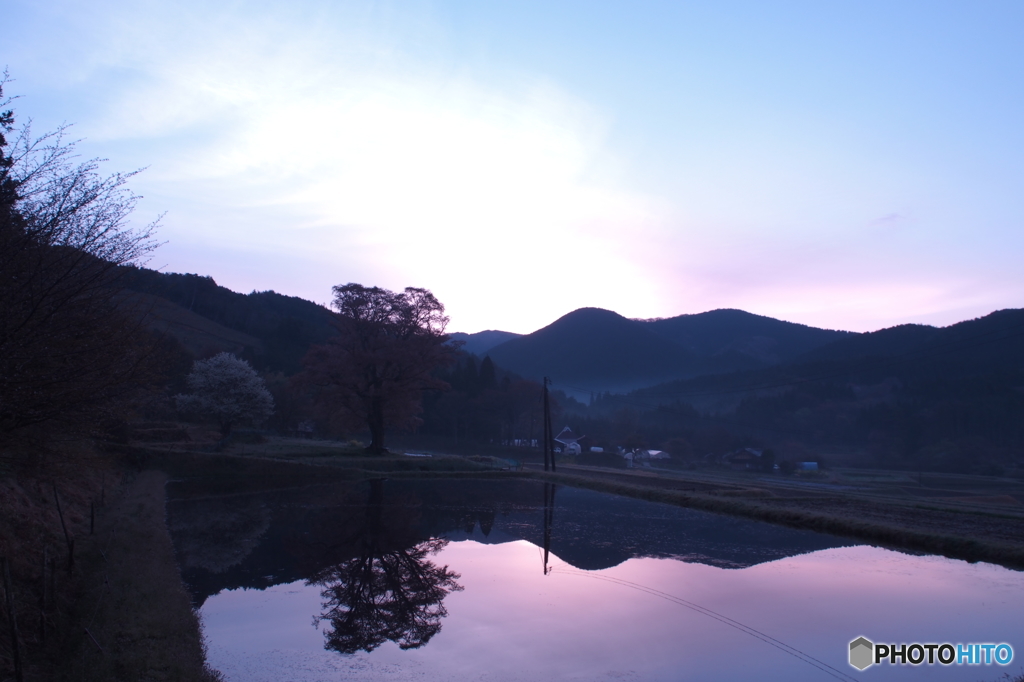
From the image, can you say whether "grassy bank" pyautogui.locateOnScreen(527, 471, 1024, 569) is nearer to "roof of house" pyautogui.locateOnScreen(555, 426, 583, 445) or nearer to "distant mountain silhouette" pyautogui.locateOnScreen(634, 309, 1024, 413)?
"distant mountain silhouette" pyautogui.locateOnScreen(634, 309, 1024, 413)

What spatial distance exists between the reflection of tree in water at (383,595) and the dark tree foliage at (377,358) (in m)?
30.2

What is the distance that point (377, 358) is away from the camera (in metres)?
47.6

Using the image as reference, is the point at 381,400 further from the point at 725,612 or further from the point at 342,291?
the point at 725,612

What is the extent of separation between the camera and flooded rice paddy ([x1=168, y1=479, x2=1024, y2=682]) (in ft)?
29.6

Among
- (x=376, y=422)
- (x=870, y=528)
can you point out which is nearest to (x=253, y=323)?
(x=376, y=422)

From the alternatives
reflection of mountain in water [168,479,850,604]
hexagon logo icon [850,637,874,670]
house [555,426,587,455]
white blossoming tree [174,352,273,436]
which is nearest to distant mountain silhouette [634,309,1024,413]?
house [555,426,587,455]

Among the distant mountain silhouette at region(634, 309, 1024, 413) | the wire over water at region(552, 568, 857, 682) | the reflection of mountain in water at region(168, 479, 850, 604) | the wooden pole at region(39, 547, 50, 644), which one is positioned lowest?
the reflection of mountain in water at region(168, 479, 850, 604)

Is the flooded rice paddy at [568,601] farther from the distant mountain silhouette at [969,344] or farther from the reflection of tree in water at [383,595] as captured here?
the distant mountain silhouette at [969,344]

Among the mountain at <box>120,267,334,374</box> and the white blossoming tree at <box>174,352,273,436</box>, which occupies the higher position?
the mountain at <box>120,267,334,374</box>

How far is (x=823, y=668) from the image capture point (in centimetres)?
877

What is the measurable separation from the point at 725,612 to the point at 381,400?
39.5 m

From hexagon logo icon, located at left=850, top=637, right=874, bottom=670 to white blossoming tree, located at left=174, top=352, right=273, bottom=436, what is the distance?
164 ft

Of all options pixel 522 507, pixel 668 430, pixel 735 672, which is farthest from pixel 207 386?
pixel 668 430

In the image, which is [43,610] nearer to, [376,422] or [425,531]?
[425,531]
